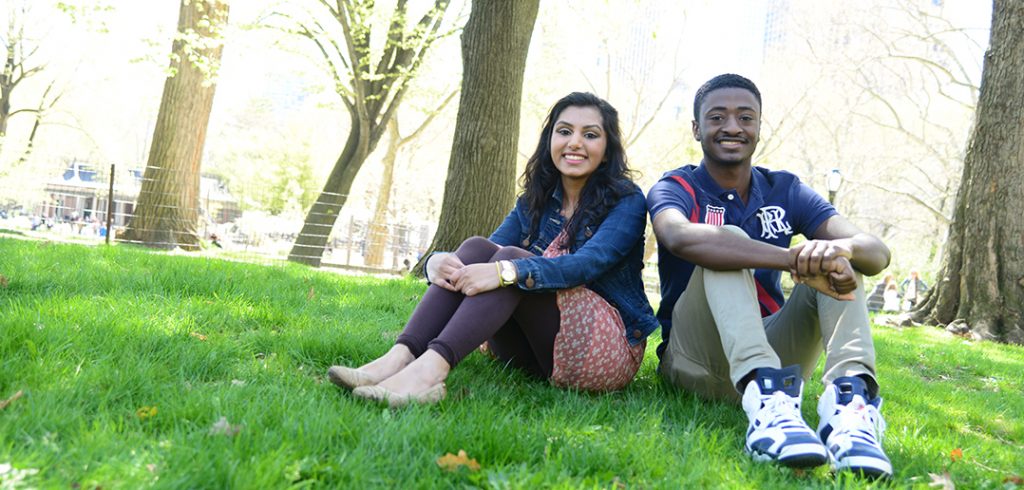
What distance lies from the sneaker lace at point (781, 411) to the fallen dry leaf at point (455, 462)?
103cm

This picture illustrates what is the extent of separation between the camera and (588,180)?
3559mm

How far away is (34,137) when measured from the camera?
104ft

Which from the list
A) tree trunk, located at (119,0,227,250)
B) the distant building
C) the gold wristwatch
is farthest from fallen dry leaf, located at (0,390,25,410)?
the distant building

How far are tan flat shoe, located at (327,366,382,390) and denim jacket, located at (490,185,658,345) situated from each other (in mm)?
684

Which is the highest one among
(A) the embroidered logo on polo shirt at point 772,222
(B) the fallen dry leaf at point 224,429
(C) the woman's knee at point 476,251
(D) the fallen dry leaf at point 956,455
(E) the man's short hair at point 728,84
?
(E) the man's short hair at point 728,84

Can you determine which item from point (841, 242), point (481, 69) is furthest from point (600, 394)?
point (481, 69)

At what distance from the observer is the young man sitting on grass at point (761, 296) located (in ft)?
8.30

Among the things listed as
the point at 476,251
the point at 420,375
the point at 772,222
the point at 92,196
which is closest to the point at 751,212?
the point at 772,222

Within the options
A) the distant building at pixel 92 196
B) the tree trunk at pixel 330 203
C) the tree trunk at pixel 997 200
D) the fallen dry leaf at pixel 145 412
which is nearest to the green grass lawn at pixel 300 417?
the fallen dry leaf at pixel 145 412

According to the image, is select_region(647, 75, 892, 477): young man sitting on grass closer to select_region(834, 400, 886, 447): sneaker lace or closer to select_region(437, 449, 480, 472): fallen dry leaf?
select_region(834, 400, 886, 447): sneaker lace

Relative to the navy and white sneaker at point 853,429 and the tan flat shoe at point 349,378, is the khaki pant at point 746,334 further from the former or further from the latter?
the tan flat shoe at point 349,378

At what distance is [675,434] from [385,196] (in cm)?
2225

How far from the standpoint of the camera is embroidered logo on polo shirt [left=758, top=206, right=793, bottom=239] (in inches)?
134

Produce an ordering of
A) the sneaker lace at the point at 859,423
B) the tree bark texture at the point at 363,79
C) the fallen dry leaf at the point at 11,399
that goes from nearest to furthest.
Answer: the fallen dry leaf at the point at 11,399
the sneaker lace at the point at 859,423
the tree bark texture at the point at 363,79
